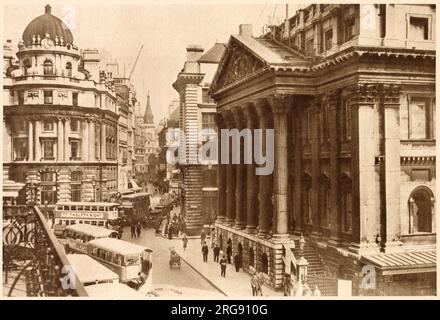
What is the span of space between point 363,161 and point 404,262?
5.02 m

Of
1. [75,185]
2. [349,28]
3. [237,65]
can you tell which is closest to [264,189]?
[237,65]

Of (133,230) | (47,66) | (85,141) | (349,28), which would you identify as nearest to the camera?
(349,28)

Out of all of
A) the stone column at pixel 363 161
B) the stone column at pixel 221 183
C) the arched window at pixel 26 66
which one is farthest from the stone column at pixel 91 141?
the stone column at pixel 363 161


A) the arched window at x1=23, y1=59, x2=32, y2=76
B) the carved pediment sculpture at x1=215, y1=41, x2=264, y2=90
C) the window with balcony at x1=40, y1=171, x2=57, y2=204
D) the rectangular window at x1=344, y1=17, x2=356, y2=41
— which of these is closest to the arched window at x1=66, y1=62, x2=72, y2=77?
the arched window at x1=23, y1=59, x2=32, y2=76

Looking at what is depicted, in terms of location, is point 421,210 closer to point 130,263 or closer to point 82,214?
point 130,263

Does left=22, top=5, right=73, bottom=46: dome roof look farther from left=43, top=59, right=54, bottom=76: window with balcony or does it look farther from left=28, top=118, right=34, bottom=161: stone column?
left=28, top=118, right=34, bottom=161: stone column

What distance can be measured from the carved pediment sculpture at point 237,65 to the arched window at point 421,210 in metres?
11.0

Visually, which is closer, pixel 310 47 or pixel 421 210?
pixel 421 210

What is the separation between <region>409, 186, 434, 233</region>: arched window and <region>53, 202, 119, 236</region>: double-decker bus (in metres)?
17.2

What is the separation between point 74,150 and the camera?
31109 millimetres

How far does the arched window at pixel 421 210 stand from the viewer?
2408 cm

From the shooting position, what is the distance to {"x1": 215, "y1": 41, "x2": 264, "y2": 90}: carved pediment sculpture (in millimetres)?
29917

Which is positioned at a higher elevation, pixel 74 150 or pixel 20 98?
pixel 20 98
